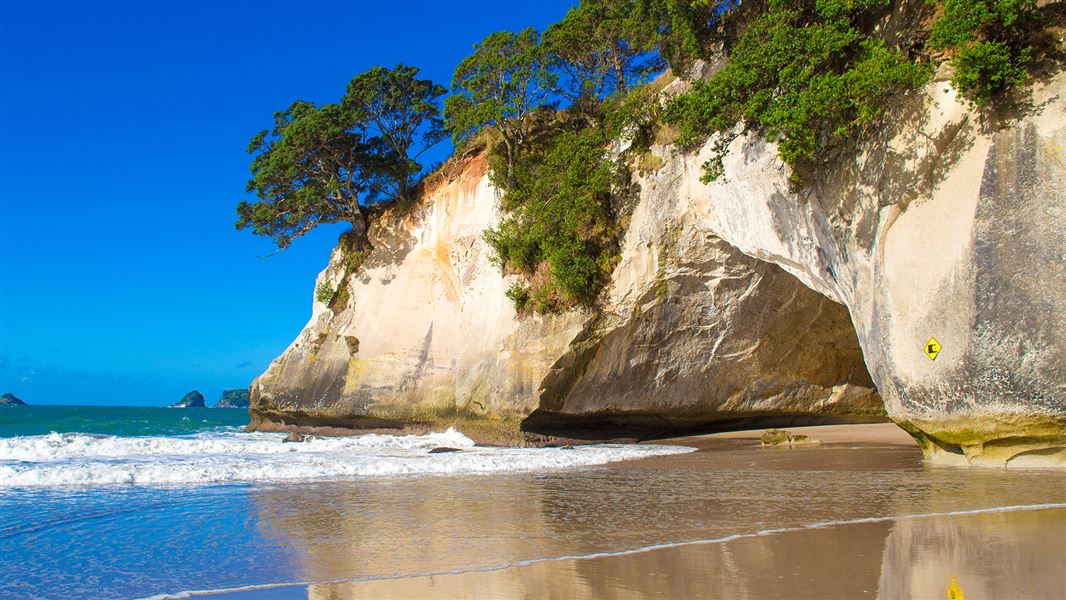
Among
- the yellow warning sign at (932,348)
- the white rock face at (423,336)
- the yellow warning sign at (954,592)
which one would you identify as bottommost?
the yellow warning sign at (954,592)

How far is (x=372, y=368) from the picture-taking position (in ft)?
75.7

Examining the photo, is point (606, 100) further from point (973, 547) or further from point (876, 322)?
point (973, 547)

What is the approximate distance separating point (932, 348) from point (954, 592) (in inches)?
258

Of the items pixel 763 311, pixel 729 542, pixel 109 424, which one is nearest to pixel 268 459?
pixel 729 542

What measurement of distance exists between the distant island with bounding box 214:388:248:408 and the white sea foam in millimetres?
104950

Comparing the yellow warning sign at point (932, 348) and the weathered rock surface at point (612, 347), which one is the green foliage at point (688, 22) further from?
the yellow warning sign at point (932, 348)

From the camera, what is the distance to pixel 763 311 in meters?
17.0

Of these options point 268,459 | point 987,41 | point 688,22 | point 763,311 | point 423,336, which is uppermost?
point 688,22

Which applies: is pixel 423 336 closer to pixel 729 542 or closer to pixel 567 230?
pixel 567 230

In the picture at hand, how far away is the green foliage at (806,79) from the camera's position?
1084cm

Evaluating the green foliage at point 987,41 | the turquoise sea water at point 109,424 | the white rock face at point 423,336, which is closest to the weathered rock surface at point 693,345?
the white rock face at point 423,336

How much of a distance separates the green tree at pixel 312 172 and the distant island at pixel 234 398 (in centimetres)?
9921

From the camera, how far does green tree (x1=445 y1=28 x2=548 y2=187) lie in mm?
20000

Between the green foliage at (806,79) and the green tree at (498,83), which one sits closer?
the green foliage at (806,79)
